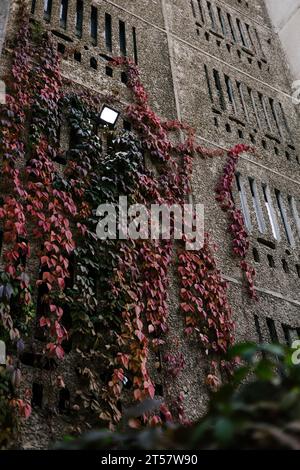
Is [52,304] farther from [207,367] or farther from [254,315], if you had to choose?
[254,315]

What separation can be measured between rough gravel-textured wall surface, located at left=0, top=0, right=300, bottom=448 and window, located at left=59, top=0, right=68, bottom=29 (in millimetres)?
73

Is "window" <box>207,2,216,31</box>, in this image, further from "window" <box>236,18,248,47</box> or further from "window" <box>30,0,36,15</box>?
"window" <box>30,0,36,15</box>

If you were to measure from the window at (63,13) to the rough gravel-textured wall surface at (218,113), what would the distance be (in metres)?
0.07

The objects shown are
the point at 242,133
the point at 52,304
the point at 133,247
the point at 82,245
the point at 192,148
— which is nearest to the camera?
the point at 52,304

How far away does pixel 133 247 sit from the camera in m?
5.38

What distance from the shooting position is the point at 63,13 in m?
7.70

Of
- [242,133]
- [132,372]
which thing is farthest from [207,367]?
[242,133]

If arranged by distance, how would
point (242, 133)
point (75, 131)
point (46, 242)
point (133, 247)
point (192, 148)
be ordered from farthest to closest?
point (242, 133)
point (192, 148)
point (75, 131)
point (133, 247)
point (46, 242)

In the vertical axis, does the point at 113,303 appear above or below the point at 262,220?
below

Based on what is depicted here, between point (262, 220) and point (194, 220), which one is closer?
point (194, 220)

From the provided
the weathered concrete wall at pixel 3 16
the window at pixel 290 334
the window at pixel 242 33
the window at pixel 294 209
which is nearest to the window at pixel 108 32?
the weathered concrete wall at pixel 3 16

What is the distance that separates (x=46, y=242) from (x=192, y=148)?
3.19 metres

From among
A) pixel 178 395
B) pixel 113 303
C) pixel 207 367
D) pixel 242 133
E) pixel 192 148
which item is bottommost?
pixel 178 395

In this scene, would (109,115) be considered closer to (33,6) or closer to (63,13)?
(33,6)
